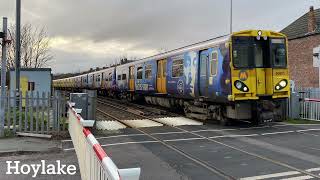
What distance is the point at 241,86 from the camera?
14.7m

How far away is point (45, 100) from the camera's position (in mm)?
13430

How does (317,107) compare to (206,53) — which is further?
(317,107)

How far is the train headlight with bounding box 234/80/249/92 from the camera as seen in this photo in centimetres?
1462

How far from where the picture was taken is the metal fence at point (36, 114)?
12.9 meters

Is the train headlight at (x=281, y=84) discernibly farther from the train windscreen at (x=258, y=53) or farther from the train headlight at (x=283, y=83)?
the train windscreen at (x=258, y=53)

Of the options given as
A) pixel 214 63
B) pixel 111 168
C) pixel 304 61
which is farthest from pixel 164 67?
pixel 304 61

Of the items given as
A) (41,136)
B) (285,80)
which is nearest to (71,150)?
(41,136)

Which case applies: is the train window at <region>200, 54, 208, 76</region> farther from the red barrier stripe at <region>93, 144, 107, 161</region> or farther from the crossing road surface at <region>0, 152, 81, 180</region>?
the red barrier stripe at <region>93, 144, 107, 161</region>

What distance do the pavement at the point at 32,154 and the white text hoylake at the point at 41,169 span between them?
0.06 metres

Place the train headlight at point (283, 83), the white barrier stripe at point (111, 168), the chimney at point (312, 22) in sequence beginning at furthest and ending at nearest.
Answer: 1. the chimney at point (312, 22)
2. the train headlight at point (283, 83)
3. the white barrier stripe at point (111, 168)

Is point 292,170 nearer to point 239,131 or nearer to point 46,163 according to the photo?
point 46,163

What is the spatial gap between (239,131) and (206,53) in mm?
3557

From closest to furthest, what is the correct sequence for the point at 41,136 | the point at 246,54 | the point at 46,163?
the point at 46,163, the point at 41,136, the point at 246,54

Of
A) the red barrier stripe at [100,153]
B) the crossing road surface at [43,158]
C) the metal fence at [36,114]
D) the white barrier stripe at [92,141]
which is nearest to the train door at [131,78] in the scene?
the metal fence at [36,114]
